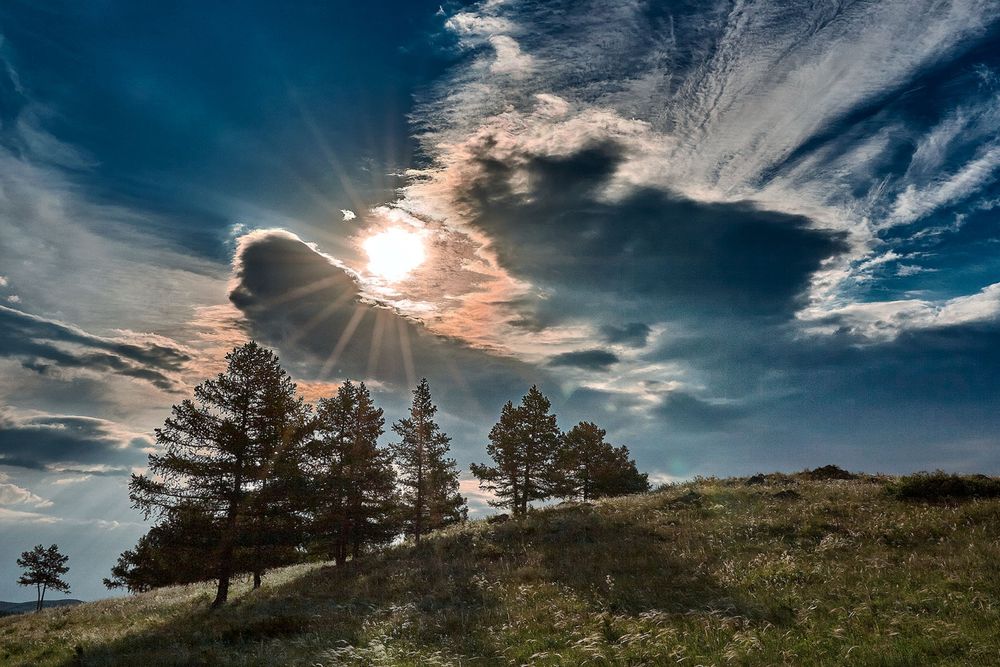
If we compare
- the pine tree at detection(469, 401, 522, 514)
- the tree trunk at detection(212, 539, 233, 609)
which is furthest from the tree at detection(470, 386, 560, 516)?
the tree trunk at detection(212, 539, 233, 609)

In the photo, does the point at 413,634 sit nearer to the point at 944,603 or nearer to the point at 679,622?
the point at 679,622

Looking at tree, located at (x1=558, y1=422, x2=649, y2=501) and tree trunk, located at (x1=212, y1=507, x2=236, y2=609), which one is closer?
tree trunk, located at (x1=212, y1=507, x2=236, y2=609)

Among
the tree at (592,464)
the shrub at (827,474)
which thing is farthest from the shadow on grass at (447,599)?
the tree at (592,464)

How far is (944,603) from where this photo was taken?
9352mm

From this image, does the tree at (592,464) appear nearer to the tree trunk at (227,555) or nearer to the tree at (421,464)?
the tree at (421,464)

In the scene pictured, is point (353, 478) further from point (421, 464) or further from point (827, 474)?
point (827, 474)

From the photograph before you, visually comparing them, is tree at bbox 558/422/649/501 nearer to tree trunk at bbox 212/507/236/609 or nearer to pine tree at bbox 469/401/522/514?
pine tree at bbox 469/401/522/514

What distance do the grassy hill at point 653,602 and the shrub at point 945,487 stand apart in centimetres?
18

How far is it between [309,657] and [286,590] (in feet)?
47.5

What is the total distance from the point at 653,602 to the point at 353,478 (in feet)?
76.9

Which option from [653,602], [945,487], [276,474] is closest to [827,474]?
[945,487]

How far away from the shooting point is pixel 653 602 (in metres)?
12.0

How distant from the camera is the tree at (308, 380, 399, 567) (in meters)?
31.5

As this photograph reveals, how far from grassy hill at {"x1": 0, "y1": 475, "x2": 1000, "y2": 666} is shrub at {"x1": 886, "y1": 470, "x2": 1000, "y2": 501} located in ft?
0.59
